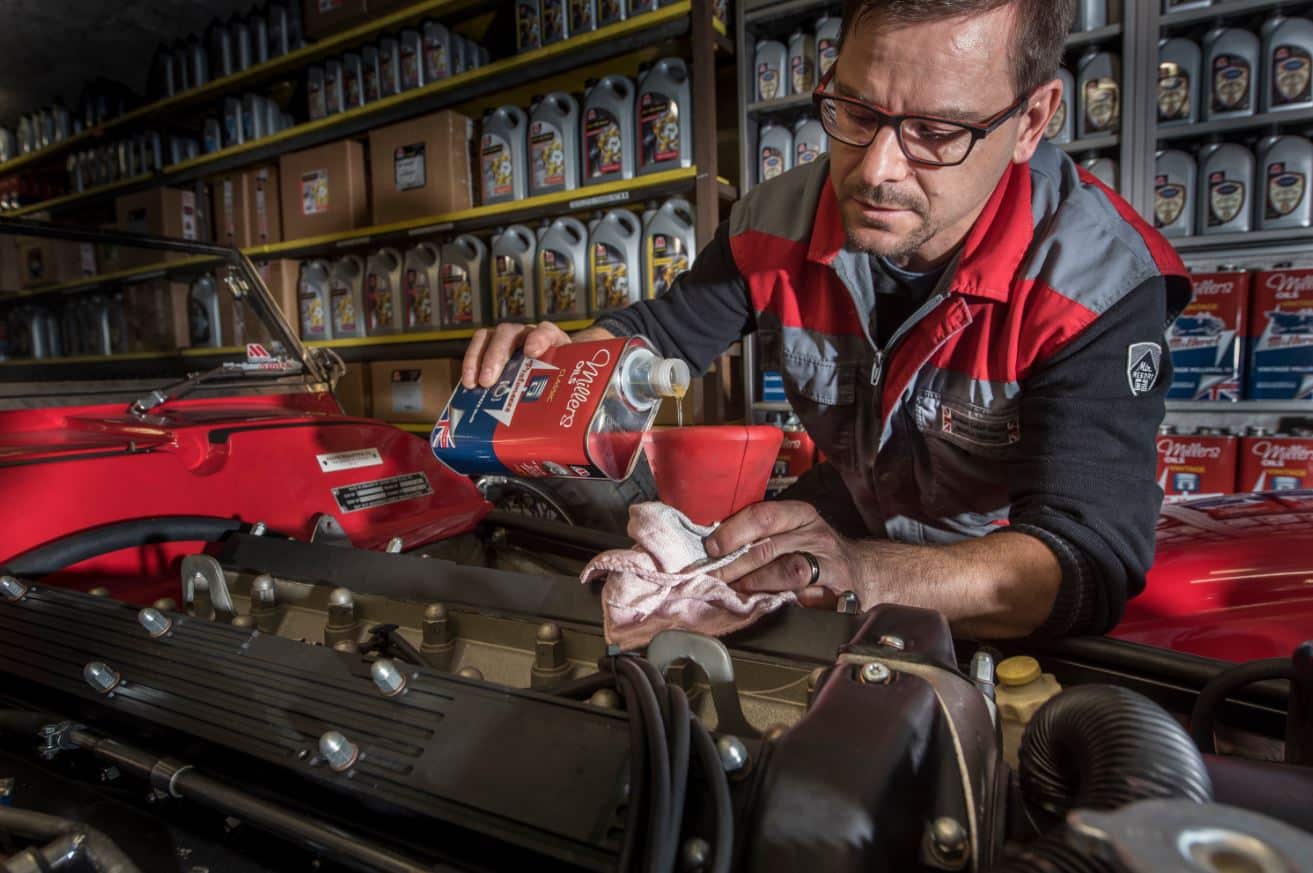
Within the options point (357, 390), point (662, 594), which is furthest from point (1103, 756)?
point (357, 390)

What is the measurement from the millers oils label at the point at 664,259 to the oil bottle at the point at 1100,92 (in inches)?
51.8

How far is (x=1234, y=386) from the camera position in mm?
2154

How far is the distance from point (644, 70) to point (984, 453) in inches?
82.4

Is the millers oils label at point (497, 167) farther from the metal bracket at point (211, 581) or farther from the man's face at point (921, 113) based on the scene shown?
the metal bracket at point (211, 581)

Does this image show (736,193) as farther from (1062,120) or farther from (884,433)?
(884,433)

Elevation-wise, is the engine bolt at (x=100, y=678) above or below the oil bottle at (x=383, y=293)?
below

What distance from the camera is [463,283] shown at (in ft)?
9.69

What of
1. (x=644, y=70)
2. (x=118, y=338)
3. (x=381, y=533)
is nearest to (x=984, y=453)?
(x=381, y=533)

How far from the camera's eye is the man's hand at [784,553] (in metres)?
0.64

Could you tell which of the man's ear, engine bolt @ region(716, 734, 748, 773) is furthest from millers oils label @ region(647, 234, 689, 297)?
engine bolt @ region(716, 734, 748, 773)

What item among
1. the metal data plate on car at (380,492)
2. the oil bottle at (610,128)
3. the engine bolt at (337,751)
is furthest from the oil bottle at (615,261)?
the engine bolt at (337,751)

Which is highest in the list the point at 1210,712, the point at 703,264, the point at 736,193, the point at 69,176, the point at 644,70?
the point at 69,176

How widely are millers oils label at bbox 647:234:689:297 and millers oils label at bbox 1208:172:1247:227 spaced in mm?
1619

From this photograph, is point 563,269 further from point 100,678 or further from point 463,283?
point 100,678
